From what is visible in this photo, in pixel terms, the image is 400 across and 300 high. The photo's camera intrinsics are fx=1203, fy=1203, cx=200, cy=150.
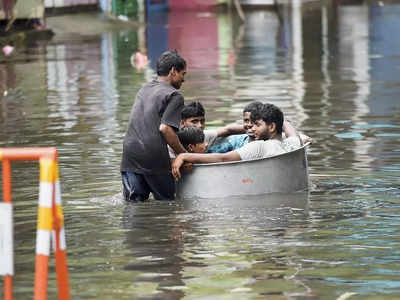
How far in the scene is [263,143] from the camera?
32.5 feet

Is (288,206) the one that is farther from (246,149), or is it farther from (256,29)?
(256,29)

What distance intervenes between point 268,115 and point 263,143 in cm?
25

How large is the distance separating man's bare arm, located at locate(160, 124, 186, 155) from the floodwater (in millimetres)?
482

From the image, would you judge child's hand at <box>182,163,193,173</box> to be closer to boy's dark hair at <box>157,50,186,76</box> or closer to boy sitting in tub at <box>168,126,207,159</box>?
boy sitting in tub at <box>168,126,207,159</box>

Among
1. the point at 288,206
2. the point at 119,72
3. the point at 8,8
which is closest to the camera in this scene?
the point at 288,206

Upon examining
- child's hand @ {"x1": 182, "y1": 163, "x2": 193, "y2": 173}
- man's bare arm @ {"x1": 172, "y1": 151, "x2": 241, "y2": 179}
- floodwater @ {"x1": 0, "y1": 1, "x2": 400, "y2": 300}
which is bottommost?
floodwater @ {"x1": 0, "y1": 1, "x2": 400, "y2": 300}

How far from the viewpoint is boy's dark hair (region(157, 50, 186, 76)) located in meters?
9.63

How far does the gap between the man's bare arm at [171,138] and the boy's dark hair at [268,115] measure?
74 cm

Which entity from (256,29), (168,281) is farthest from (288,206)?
(256,29)

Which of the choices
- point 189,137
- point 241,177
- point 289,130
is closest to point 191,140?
point 189,137

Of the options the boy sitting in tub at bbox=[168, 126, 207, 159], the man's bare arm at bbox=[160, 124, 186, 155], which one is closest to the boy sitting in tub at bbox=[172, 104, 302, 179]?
the man's bare arm at bbox=[160, 124, 186, 155]

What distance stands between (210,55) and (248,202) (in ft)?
60.5

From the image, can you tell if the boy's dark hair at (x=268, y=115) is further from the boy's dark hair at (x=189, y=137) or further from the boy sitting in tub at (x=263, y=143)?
the boy's dark hair at (x=189, y=137)

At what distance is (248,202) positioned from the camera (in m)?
9.71
